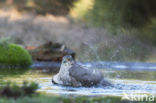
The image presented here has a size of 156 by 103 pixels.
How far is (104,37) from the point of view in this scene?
28.6 m

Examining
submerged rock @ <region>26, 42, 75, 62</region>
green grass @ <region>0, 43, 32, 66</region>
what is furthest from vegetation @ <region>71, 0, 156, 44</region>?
green grass @ <region>0, 43, 32, 66</region>

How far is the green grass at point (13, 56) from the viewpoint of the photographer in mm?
17969

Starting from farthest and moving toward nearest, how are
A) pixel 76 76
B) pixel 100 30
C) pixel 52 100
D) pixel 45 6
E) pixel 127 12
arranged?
pixel 45 6
pixel 127 12
pixel 100 30
pixel 76 76
pixel 52 100

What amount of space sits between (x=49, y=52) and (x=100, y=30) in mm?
10790

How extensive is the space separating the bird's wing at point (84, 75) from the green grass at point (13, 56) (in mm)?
8951

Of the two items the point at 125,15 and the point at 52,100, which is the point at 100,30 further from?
the point at 52,100

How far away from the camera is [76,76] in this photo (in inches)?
372

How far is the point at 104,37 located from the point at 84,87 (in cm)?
1956

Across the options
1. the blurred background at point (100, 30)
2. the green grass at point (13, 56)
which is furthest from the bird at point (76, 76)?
the blurred background at point (100, 30)

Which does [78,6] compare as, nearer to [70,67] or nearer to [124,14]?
[124,14]

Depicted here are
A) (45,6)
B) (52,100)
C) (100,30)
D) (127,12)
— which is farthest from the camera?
(45,6)

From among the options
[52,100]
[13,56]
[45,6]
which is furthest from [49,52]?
[45,6]

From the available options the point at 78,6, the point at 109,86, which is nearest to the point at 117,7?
the point at 78,6

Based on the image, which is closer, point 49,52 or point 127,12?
point 49,52
